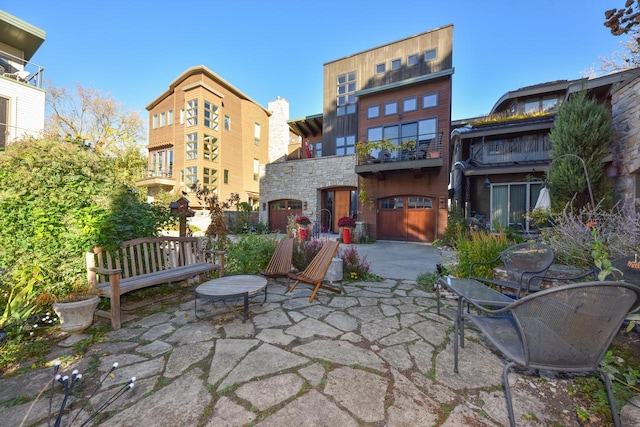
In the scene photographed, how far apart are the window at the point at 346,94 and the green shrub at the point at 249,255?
37.0 feet

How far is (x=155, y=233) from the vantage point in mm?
4223

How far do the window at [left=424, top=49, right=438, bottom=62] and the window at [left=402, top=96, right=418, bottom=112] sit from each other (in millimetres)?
2298

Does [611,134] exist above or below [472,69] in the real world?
below

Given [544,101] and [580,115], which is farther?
[544,101]

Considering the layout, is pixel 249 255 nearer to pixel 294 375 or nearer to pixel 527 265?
pixel 294 375

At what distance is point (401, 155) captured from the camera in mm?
11203

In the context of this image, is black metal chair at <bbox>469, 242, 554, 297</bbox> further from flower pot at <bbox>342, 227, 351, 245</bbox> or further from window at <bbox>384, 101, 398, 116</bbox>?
window at <bbox>384, 101, 398, 116</bbox>

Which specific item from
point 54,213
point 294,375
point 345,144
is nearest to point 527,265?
point 294,375

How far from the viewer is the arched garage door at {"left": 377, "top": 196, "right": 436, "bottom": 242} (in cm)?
1130

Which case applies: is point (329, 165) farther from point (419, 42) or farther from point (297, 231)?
point (419, 42)

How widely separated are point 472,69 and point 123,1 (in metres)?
14.6

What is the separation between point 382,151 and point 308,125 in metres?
7.12

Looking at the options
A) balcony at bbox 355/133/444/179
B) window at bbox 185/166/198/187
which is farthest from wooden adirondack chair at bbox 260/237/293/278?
window at bbox 185/166/198/187

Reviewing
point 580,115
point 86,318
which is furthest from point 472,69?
point 86,318
